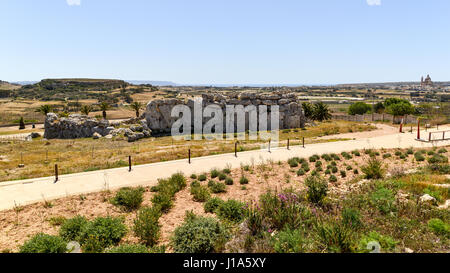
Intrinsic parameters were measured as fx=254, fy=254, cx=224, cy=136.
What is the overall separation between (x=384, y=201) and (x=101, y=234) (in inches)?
318

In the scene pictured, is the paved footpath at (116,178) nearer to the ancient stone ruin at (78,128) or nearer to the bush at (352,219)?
the bush at (352,219)

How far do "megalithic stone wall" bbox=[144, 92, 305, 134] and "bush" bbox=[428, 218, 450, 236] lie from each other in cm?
A: 3541

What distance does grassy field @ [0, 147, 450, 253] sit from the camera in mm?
5445

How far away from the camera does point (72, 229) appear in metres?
7.25

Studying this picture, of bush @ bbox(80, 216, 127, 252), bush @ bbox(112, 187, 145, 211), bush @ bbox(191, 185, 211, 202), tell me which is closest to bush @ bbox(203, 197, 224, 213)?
bush @ bbox(191, 185, 211, 202)

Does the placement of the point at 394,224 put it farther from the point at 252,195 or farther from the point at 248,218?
the point at 252,195

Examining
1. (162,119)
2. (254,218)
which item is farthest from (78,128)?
(254,218)

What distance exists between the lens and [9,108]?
8019 cm

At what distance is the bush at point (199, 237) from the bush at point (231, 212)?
1152mm

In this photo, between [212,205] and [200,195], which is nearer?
[212,205]

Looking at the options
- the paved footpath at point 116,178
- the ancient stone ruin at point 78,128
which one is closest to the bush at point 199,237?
the paved footpath at point 116,178

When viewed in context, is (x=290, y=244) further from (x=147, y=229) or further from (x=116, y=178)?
(x=116, y=178)

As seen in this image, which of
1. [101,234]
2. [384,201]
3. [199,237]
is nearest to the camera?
[199,237]
